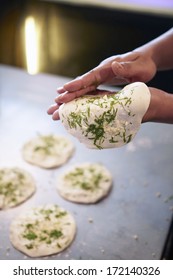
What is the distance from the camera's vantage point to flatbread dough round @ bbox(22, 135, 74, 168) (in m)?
1.97

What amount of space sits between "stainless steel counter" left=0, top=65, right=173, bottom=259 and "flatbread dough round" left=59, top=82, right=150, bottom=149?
0.75 ft

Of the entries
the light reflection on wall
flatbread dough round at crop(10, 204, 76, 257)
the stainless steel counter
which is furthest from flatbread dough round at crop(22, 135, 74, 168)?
the light reflection on wall

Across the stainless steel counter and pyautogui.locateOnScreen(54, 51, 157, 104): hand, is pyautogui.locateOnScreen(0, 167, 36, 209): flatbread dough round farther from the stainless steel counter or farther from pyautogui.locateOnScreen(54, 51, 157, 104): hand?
pyautogui.locateOnScreen(54, 51, 157, 104): hand

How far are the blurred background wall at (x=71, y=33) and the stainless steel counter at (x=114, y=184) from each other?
0.17m

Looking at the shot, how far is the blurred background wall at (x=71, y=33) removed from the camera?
5.10ft

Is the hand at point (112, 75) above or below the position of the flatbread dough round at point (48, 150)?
above

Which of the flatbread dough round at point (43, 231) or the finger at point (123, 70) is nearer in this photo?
the finger at point (123, 70)

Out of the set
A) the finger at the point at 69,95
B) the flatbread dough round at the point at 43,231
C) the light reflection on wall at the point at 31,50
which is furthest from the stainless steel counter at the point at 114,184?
the finger at the point at 69,95

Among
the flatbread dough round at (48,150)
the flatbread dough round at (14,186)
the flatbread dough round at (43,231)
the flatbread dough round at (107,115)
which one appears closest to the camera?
the flatbread dough round at (107,115)

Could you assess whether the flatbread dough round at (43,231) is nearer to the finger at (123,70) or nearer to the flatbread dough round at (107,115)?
the flatbread dough round at (107,115)

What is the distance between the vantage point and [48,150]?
2.03m

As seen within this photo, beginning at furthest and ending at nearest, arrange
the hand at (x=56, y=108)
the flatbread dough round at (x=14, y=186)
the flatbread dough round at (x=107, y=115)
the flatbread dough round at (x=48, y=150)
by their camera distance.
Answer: the flatbread dough round at (x=48, y=150) → the flatbread dough round at (x=14, y=186) → the hand at (x=56, y=108) → the flatbread dough round at (x=107, y=115)

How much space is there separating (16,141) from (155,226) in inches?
33.9
